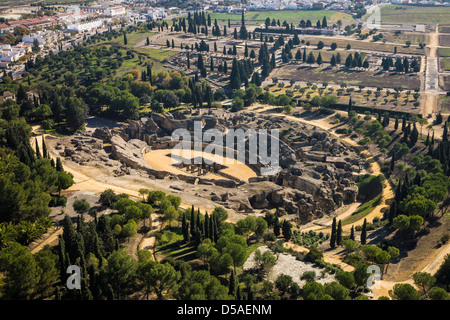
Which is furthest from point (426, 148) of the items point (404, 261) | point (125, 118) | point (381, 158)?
point (125, 118)

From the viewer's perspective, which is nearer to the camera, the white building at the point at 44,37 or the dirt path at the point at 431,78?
the dirt path at the point at 431,78

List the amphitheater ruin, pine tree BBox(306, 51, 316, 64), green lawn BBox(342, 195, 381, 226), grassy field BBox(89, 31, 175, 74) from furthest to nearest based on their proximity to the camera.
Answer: pine tree BBox(306, 51, 316, 64) < grassy field BBox(89, 31, 175, 74) < the amphitheater ruin < green lawn BBox(342, 195, 381, 226)

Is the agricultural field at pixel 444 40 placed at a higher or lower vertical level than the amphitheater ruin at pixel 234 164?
higher

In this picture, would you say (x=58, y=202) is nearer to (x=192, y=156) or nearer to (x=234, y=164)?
(x=192, y=156)

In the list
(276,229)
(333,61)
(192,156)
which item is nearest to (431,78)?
(333,61)

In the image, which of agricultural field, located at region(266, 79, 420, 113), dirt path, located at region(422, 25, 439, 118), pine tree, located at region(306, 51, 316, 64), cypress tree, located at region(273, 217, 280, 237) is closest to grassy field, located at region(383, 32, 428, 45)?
dirt path, located at region(422, 25, 439, 118)

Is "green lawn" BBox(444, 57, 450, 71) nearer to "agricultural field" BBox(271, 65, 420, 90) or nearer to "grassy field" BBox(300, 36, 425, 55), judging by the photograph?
"grassy field" BBox(300, 36, 425, 55)

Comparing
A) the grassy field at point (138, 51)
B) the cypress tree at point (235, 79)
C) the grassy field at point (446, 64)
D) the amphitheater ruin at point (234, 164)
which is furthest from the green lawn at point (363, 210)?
the grassy field at point (446, 64)

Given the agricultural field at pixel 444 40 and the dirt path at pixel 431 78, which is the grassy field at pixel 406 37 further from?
the agricultural field at pixel 444 40

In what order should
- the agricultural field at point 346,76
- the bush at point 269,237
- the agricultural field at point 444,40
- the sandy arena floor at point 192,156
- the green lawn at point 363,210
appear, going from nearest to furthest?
the bush at point 269,237 < the green lawn at point 363,210 < the sandy arena floor at point 192,156 < the agricultural field at point 346,76 < the agricultural field at point 444,40
